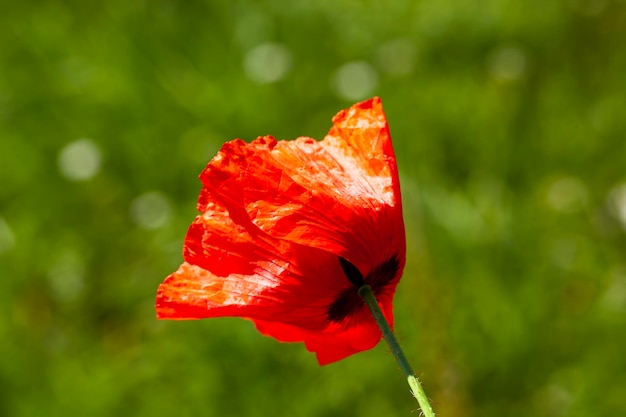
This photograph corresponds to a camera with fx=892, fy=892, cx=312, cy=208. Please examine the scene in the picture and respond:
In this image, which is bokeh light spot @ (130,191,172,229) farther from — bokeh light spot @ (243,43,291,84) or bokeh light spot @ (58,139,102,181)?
bokeh light spot @ (243,43,291,84)

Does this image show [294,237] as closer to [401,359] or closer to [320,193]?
[320,193]

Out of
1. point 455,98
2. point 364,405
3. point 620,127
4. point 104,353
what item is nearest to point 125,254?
point 104,353

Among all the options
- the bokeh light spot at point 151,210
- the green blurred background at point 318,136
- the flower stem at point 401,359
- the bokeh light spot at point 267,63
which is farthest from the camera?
the bokeh light spot at point 267,63

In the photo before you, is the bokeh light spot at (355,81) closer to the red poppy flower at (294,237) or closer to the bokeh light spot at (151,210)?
the bokeh light spot at (151,210)

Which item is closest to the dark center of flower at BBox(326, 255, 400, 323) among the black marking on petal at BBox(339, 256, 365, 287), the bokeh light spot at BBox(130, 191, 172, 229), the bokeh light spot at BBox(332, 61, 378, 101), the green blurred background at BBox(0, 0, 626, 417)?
the black marking on petal at BBox(339, 256, 365, 287)

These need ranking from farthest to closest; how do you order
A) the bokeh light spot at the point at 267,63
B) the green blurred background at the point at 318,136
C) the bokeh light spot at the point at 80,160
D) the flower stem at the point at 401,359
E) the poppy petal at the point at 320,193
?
the bokeh light spot at the point at 267,63
the bokeh light spot at the point at 80,160
the green blurred background at the point at 318,136
the poppy petal at the point at 320,193
the flower stem at the point at 401,359

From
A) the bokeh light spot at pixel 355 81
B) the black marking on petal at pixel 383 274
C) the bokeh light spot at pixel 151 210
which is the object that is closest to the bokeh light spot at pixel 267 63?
the bokeh light spot at pixel 355 81
